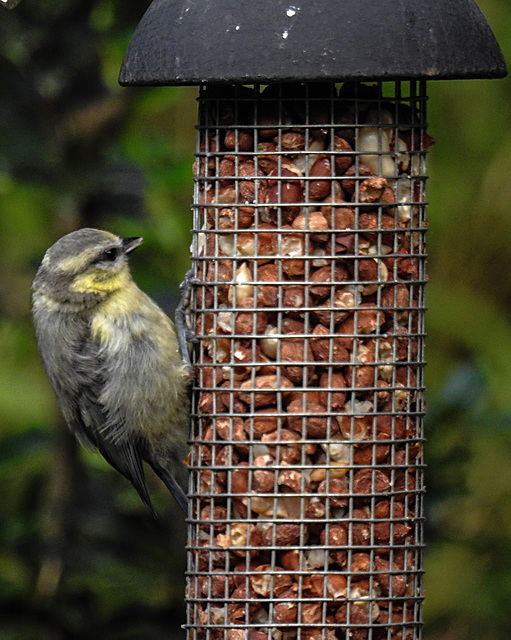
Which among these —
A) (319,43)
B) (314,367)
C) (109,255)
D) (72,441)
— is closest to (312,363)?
(314,367)

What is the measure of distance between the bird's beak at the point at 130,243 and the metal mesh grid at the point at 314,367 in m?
0.85

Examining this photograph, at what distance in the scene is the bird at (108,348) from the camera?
451 cm

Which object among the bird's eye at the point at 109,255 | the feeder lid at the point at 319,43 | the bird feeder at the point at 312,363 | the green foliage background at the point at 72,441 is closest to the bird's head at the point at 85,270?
the bird's eye at the point at 109,255

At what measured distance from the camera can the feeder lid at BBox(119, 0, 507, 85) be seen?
130 inches

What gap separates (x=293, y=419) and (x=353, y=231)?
65 centimetres

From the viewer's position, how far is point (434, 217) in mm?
7473

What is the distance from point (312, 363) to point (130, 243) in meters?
1.26

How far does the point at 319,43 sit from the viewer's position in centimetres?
330

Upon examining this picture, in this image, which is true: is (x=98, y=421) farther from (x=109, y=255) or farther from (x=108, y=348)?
(x=109, y=255)

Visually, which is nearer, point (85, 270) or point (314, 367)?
point (314, 367)

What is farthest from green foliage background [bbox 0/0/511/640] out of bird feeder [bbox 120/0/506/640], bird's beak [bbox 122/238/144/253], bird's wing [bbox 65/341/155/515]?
bird feeder [bbox 120/0/506/640]

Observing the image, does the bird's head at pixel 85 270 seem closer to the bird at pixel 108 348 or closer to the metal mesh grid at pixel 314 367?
the bird at pixel 108 348

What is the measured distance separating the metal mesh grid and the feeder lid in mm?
414

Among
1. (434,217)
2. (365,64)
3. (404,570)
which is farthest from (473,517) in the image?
(365,64)
